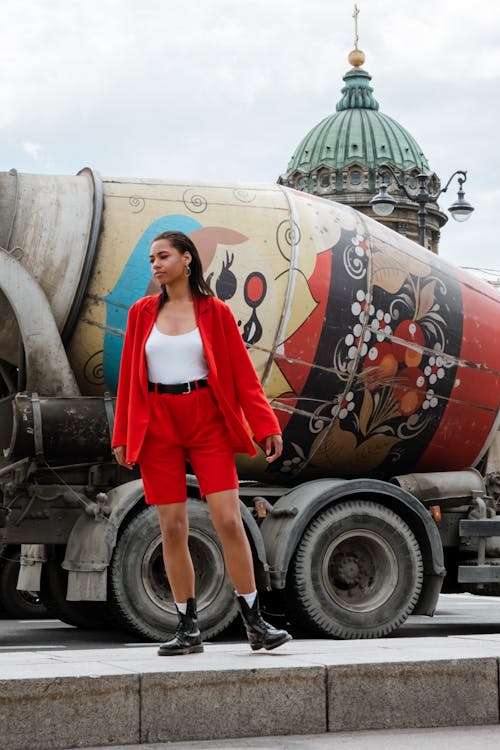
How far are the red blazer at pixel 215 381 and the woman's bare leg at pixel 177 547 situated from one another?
0.32 metres

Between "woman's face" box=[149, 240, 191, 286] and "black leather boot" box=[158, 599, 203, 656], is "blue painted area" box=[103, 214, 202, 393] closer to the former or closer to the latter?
"woman's face" box=[149, 240, 191, 286]

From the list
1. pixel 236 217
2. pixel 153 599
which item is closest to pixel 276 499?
pixel 153 599

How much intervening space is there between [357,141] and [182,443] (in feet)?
249

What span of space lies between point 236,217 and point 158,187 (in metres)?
0.63

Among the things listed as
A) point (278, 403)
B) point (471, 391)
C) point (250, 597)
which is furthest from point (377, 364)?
point (250, 597)

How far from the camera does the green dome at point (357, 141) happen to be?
79.2 m

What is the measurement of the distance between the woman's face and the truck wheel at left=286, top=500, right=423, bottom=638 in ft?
14.8

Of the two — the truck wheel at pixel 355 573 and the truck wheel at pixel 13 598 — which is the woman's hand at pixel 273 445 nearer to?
the truck wheel at pixel 355 573

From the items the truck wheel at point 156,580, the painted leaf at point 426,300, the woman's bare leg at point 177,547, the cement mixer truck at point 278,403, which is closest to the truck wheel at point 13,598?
the cement mixer truck at point 278,403

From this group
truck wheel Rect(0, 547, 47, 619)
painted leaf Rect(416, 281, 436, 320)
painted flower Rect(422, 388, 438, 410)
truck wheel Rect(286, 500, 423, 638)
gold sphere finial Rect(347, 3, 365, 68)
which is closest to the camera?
truck wheel Rect(286, 500, 423, 638)

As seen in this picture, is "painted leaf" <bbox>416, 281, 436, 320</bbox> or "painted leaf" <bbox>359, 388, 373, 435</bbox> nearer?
"painted leaf" <bbox>359, 388, 373, 435</bbox>

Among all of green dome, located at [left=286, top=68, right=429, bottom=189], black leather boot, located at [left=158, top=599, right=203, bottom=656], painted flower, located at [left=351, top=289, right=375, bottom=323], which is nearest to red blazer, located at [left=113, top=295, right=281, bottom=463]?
black leather boot, located at [left=158, top=599, right=203, bottom=656]

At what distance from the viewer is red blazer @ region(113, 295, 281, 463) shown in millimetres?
6266

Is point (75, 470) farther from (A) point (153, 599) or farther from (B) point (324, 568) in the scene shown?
(B) point (324, 568)
